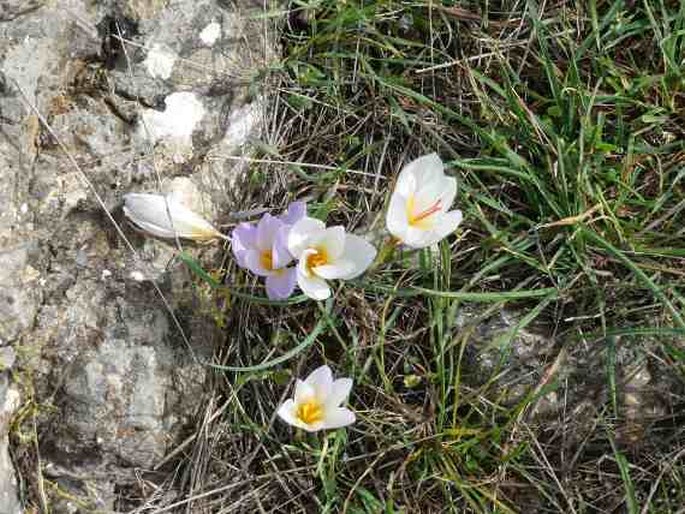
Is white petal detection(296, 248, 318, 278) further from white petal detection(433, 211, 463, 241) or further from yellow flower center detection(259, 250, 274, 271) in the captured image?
white petal detection(433, 211, 463, 241)

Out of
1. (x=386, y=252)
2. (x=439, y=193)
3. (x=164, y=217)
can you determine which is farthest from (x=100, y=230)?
(x=439, y=193)

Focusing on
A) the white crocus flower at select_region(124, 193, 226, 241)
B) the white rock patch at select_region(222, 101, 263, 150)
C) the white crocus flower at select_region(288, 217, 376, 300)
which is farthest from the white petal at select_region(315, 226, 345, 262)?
the white rock patch at select_region(222, 101, 263, 150)

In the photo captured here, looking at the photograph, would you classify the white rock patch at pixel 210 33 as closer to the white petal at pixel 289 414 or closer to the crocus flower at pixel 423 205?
the crocus flower at pixel 423 205

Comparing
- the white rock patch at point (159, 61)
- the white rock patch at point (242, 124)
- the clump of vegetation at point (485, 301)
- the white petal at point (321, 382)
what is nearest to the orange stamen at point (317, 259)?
the clump of vegetation at point (485, 301)

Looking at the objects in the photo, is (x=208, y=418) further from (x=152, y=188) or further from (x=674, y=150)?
(x=674, y=150)

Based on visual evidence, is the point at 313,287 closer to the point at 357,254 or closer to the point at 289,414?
the point at 357,254

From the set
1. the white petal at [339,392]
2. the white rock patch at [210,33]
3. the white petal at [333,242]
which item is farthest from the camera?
the white rock patch at [210,33]
